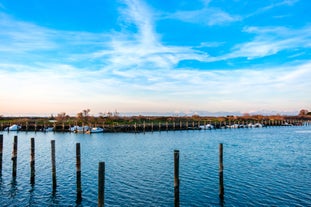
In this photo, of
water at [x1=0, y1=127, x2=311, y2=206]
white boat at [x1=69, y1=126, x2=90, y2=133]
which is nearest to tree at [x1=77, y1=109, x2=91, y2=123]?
white boat at [x1=69, y1=126, x2=90, y2=133]

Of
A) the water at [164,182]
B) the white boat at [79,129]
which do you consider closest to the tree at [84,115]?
the white boat at [79,129]

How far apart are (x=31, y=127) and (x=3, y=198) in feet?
249

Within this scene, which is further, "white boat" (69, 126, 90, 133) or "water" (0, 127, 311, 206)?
"white boat" (69, 126, 90, 133)

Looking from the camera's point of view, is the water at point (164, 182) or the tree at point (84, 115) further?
the tree at point (84, 115)

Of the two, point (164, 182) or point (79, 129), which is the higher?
point (79, 129)

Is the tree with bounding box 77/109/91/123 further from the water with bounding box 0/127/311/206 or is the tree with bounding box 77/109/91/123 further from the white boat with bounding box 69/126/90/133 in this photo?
the water with bounding box 0/127/311/206

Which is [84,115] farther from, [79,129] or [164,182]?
[164,182]

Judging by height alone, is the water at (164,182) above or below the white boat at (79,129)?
below

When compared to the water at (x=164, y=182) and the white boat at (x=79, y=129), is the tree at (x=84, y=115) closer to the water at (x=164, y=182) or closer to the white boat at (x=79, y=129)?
the white boat at (x=79, y=129)

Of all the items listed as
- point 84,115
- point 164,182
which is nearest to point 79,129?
point 84,115

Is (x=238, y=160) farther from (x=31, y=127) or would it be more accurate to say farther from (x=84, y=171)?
(x=31, y=127)

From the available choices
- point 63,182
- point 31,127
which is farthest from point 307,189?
point 31,127

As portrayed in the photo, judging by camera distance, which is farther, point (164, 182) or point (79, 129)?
point (79, 129)

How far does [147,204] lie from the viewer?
61.1 feet
